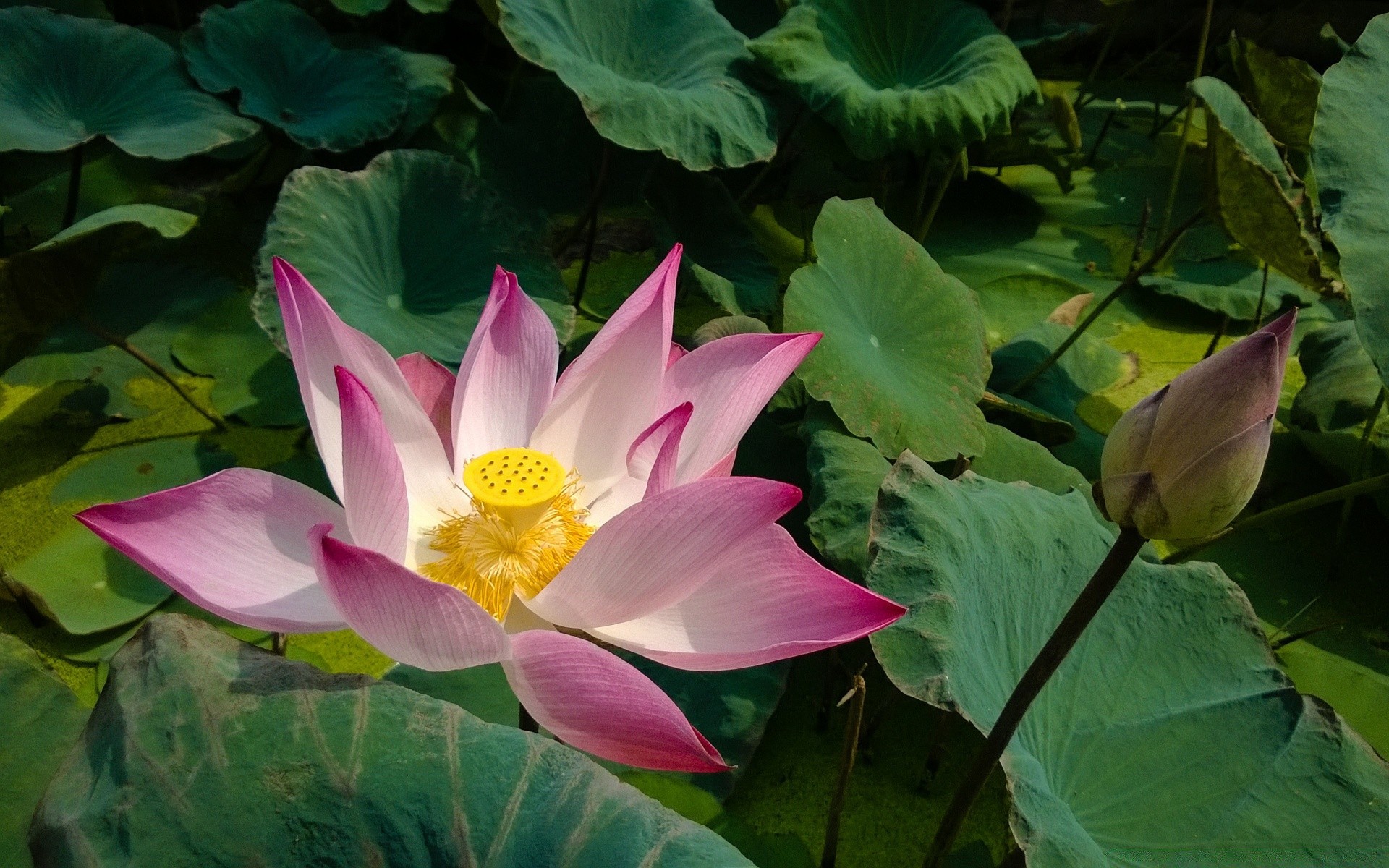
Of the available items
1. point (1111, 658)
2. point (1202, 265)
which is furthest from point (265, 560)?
point (1202, 265)

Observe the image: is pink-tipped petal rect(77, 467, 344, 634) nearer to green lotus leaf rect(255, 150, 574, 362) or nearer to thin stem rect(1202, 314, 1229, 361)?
green lotus leaf rect(255, 150, 574, 362)

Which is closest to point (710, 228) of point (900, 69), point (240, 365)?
point (900, 69)

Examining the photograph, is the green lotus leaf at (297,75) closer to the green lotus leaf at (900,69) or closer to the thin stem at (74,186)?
the thin stem at (74,186)

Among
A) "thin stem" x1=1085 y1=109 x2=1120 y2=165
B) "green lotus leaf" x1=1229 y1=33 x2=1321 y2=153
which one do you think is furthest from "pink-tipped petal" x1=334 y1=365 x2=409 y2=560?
"thin stem" x1=1085 y1=109 x2=1120 y2=165

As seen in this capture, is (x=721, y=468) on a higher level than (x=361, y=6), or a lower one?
lower

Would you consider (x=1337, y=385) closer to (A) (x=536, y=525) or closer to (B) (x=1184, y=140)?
(B) (x=1184, y=140)

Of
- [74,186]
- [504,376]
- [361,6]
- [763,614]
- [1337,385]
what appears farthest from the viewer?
[361,6]

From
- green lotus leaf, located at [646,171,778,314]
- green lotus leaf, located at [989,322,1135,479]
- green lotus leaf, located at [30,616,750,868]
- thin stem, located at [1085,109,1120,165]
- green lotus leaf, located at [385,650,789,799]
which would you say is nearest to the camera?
green lotus leaf, located at [30,616,750,868]
